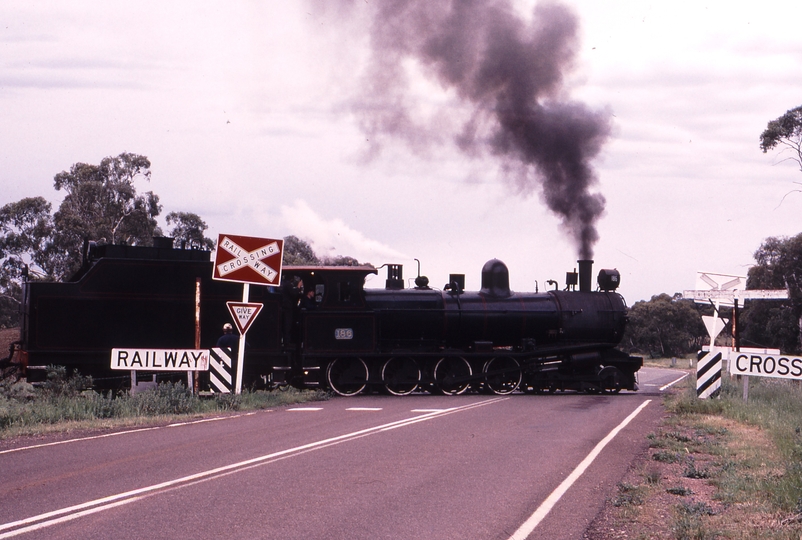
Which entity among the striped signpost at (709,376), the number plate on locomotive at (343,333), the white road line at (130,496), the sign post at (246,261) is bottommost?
the white road line at (130,496)

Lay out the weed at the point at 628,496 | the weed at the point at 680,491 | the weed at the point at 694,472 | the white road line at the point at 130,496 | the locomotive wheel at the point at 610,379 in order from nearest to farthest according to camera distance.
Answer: the white road line at the point at 130,496 < the weed at the point at 628,496 < the weed at the point at 680,491 < the weed at the point at 694,472 < the locomotive wheel at the point at 610,379

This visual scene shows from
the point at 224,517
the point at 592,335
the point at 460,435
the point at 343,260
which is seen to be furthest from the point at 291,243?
the point at 224,517

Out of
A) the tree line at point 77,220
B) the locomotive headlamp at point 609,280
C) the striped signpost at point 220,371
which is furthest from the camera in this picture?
the tree line at point 77,220

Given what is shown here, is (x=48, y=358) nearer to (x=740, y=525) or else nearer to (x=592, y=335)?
(x=592, y=335)

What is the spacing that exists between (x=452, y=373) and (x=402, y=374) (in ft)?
4.33

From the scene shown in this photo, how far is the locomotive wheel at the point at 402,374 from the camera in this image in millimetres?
21703

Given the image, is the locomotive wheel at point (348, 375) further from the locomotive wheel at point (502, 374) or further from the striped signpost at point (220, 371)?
the striped signpost at point (220, 371)

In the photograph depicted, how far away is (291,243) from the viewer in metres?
58.9

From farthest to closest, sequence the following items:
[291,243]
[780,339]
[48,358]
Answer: [291,243] < [780,339] < [48,358]

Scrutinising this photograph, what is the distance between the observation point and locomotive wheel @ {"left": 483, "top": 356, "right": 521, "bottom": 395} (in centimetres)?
2227

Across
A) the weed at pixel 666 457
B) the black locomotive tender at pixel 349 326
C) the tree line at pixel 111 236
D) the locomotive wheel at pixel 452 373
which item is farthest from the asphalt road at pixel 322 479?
the tree line at pixel 111 236

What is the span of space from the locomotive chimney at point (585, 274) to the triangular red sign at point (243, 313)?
10.1 meters

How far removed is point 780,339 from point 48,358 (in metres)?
45.3

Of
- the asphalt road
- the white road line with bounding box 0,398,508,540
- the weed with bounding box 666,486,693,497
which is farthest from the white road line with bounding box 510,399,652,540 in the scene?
the white road line with bounding box 0,398,508,540
